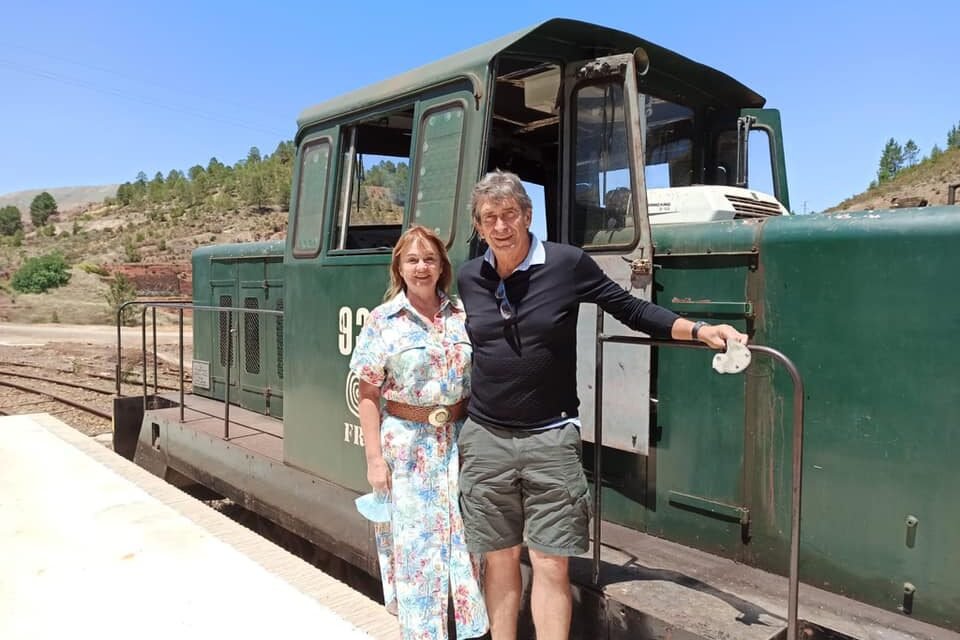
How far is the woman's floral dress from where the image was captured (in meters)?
2.36

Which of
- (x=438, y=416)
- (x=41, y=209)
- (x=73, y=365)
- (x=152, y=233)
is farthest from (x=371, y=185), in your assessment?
(x=41, y=209)

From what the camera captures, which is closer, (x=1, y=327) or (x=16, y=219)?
(x=1, y=327)

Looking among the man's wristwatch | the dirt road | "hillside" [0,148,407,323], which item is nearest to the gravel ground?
the dirt road

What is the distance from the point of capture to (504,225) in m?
2.15

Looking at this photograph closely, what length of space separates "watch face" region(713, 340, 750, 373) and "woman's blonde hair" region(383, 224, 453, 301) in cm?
102

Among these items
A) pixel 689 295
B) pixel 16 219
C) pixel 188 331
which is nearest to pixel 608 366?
pixel 689 295

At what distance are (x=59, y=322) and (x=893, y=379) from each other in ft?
100

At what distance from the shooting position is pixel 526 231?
7.28ft

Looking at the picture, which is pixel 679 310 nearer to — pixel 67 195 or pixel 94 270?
pixel 94 270

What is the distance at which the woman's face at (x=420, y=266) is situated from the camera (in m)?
2.38

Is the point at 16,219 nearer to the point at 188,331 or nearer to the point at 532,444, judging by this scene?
the point at 188,331

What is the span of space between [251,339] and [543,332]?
4.43 metres

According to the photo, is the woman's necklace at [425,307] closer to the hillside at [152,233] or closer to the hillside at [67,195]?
the hillside at [152,233]

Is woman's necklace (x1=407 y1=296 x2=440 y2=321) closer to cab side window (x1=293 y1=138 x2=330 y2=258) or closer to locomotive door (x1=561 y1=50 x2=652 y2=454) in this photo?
locomotive door (x1=561 y1=50 x2=652 y2=454)
